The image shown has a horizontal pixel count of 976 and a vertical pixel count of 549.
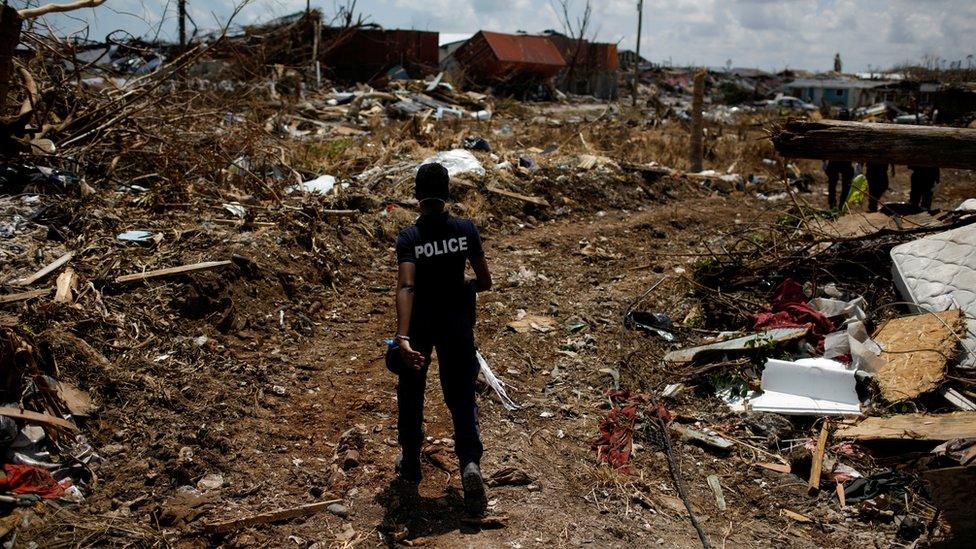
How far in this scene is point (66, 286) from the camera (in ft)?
14.6

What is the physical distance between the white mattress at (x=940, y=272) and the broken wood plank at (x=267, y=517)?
162 inches

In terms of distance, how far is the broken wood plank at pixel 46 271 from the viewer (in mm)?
4379

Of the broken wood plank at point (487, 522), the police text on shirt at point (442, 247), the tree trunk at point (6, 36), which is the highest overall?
the tree trunk at point (6, 36)

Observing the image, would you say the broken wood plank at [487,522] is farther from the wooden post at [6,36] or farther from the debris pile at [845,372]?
the wooden post at [6,36]

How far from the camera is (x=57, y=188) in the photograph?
18.8 feet

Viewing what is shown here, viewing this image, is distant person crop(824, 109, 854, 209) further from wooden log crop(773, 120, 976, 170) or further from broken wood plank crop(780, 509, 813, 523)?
broken wood plank crop(780, 509, 813, 523)

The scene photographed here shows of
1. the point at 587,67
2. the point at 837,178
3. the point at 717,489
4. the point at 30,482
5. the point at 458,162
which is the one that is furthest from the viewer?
the point at 587,67

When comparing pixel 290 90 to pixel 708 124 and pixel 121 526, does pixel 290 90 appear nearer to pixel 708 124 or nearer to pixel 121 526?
pixel 708 124

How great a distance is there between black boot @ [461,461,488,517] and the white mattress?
11.1 feet

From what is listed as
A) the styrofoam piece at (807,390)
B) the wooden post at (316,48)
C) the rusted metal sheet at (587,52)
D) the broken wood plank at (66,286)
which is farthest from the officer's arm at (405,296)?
the rusted metal sheet at (587,52)

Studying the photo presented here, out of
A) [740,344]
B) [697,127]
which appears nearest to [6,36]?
[740,344]

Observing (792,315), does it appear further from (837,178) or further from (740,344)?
(837,178)

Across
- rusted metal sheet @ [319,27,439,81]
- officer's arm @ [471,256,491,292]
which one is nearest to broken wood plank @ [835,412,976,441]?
officer's arm @ [471,256,491,292]

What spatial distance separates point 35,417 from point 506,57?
954 inches
